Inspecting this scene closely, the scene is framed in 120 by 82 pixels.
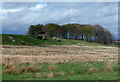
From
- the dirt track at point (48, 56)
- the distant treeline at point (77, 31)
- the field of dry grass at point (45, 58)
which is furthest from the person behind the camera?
the distant treeline at point (77, 31)

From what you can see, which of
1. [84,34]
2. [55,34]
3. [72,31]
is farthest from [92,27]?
[55,34]

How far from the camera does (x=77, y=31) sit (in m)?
106

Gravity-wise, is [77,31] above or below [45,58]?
above

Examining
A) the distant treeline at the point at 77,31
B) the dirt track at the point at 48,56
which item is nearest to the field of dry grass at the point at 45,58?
the dirt track at the point at 48,56

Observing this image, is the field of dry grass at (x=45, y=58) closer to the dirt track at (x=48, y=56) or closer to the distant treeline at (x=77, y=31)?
the dirt track at (x=48, y=56)

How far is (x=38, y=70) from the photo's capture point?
502 inches

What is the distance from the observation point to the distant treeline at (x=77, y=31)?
348 ft

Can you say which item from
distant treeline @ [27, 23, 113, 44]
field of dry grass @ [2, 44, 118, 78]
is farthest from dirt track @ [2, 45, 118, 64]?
distant treeline @ [27, 23, 113, 44]

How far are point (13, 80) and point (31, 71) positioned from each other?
265 cm

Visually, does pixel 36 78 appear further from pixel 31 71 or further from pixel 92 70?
pixel 92 70

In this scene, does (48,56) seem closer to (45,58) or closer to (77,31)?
(45,58)

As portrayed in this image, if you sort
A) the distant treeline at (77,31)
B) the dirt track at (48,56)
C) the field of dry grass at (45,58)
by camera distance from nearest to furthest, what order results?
the field of dry grass at (45,58) < the dirt track at (48,56) < the distant treeline at (77,31)

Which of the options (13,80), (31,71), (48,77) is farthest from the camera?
(31,71)

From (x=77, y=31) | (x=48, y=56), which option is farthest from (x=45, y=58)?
(x=77, y=31)
